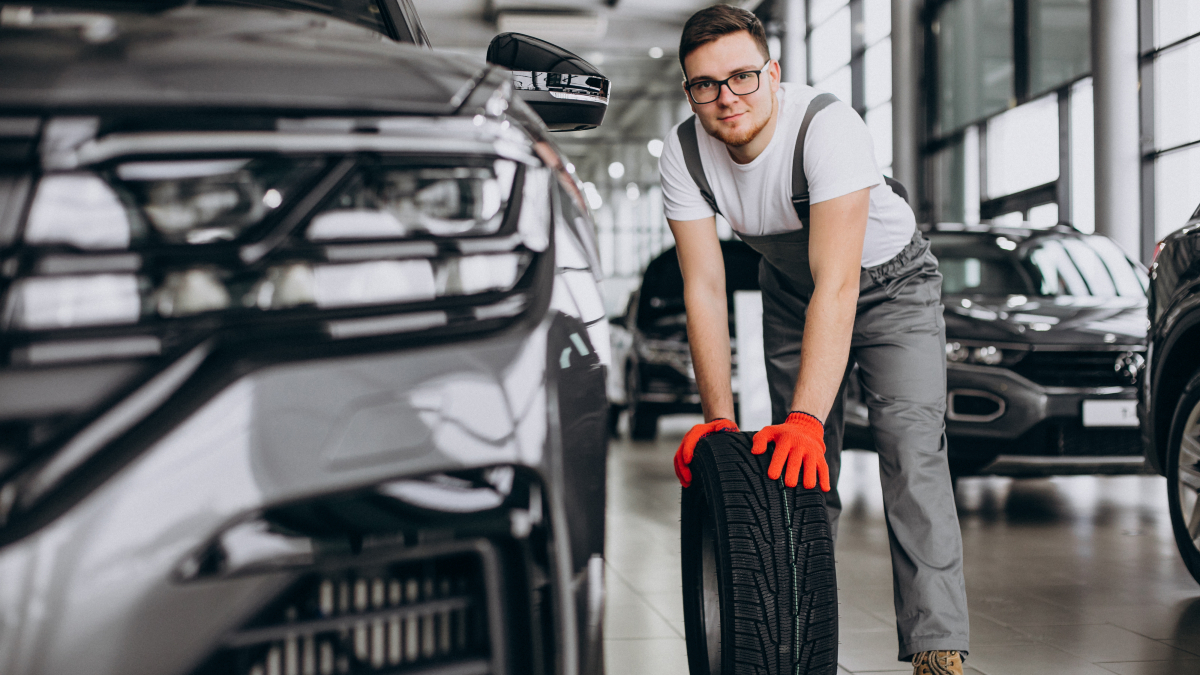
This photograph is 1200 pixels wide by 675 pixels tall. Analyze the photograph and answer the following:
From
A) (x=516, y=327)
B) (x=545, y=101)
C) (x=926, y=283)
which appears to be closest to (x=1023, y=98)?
(x=926, y=283)

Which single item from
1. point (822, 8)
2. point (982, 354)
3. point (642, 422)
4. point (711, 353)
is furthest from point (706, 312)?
point (822, 8)

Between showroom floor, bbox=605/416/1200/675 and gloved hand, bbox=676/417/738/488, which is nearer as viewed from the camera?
gloved hand, bbox=676/417/738/488

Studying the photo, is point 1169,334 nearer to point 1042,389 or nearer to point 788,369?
point 1042,389

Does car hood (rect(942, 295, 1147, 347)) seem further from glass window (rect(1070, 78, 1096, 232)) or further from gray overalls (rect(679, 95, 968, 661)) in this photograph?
glass window (rect(1070, 78, 1096, 232))

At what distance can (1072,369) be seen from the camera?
4.14 meters

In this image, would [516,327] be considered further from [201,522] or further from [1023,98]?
[1023,98]

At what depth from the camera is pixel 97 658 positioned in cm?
79

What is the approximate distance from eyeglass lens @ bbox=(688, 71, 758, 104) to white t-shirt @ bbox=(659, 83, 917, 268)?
6.1 inches

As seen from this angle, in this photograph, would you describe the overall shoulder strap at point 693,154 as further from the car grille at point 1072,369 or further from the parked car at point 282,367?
the car grille at point 1072,369

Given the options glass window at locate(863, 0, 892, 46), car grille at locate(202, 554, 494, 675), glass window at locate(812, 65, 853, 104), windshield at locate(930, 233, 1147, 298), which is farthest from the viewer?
glass window at locate(812, 65, 853, 104)

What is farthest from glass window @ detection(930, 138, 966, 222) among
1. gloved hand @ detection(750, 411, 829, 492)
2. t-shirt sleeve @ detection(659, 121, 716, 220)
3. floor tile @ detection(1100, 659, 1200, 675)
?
gloved hand @ detection(750, 411, 829, 492)

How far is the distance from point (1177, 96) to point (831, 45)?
8131mm

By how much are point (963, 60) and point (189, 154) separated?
12.8 meters

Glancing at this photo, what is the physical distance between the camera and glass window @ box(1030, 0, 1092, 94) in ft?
32.7
